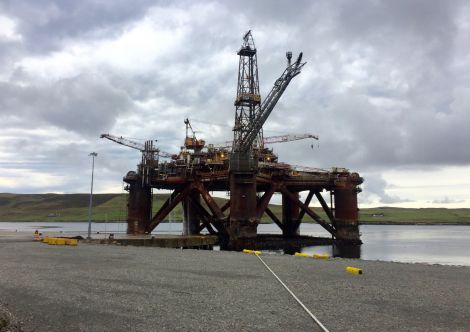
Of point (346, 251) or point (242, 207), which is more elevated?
point (242, 207)

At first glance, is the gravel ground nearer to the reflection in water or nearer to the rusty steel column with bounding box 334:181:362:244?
the reflection in water

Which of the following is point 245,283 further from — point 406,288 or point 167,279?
point 406,288

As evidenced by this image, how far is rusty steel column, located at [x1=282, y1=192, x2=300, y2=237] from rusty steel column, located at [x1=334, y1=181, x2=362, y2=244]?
35.4 ft

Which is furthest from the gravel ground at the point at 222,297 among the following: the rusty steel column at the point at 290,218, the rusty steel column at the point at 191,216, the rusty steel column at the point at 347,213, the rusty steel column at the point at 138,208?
the rusty steel column at the point at 290,218

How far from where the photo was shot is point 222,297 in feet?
48.6

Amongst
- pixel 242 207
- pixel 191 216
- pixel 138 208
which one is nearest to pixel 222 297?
pixel 242 207

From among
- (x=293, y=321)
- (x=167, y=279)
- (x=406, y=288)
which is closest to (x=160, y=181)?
(x=167, y=279)

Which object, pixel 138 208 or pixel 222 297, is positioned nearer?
pixel 222 297

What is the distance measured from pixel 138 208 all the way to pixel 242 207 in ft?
60.5

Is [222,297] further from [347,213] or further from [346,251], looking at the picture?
[347,213]

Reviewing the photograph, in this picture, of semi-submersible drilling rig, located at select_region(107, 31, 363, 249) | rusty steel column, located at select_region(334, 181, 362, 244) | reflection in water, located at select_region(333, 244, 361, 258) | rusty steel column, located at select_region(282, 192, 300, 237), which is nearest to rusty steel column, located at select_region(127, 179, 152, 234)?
semi-submersible drilling rig, located at select_region(107, 31, 363, 249)

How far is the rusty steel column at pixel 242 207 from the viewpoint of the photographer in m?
53.4

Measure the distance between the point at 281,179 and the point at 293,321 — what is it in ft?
168

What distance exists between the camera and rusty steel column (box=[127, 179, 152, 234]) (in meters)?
62.3
